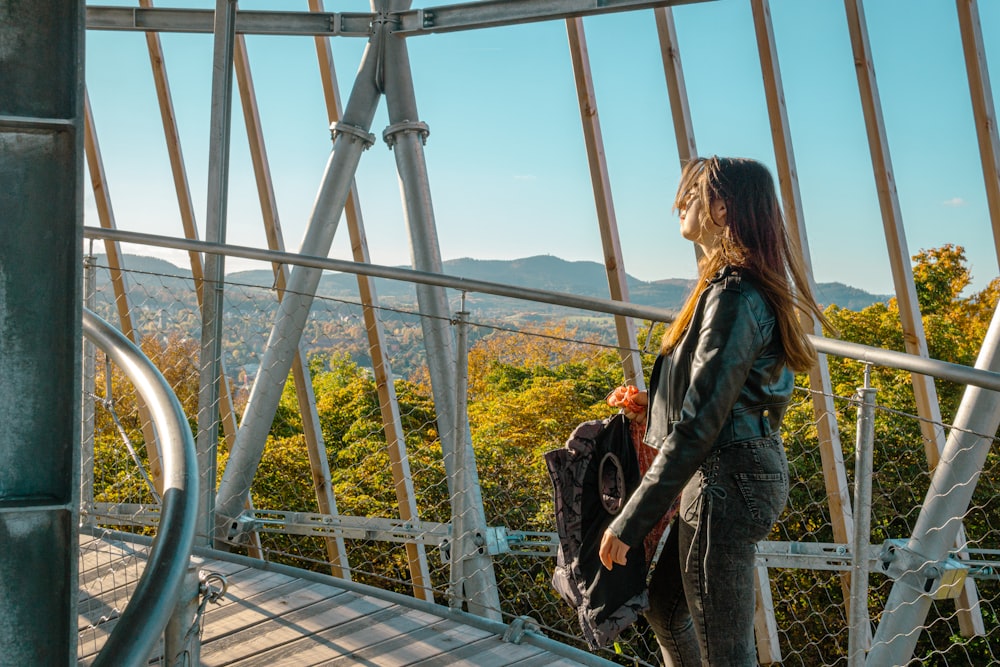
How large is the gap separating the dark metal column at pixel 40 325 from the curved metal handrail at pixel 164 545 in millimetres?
96

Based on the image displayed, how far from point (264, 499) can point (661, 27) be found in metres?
5.40

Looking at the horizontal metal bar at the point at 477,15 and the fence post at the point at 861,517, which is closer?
the fence post at the point at 861,517

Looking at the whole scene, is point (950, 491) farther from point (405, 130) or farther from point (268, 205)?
point (268, 205)

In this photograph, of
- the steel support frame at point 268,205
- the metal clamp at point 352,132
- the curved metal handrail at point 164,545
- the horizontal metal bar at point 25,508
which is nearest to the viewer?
the horizontal metal bar at point 25,508

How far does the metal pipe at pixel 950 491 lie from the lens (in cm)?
288

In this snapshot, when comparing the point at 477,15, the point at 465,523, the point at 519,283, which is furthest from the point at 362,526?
the point at 519,283

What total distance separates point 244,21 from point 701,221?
3.40m

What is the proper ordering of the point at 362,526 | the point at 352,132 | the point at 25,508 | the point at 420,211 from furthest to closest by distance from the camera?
the point at 352,132 → the point at 420,211 → the point at 362,526 → the point at 25,508

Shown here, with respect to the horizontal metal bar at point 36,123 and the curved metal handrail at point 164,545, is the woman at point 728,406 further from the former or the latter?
the horizontal metal bar at point 36,123

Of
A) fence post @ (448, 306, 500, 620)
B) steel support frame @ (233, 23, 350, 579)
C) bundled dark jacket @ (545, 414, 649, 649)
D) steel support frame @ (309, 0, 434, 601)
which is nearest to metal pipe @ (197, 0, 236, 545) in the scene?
fence post @ (448, 306, 500, 620)

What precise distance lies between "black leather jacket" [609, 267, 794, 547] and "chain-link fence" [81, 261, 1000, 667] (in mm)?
2125

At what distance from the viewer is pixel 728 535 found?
1.62 m

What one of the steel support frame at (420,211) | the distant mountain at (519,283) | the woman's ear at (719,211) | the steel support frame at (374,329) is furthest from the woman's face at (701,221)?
the steel support frame at (374,329)

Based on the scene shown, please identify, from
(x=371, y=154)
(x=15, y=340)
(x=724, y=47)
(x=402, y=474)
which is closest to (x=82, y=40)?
(x=15, y=340)
